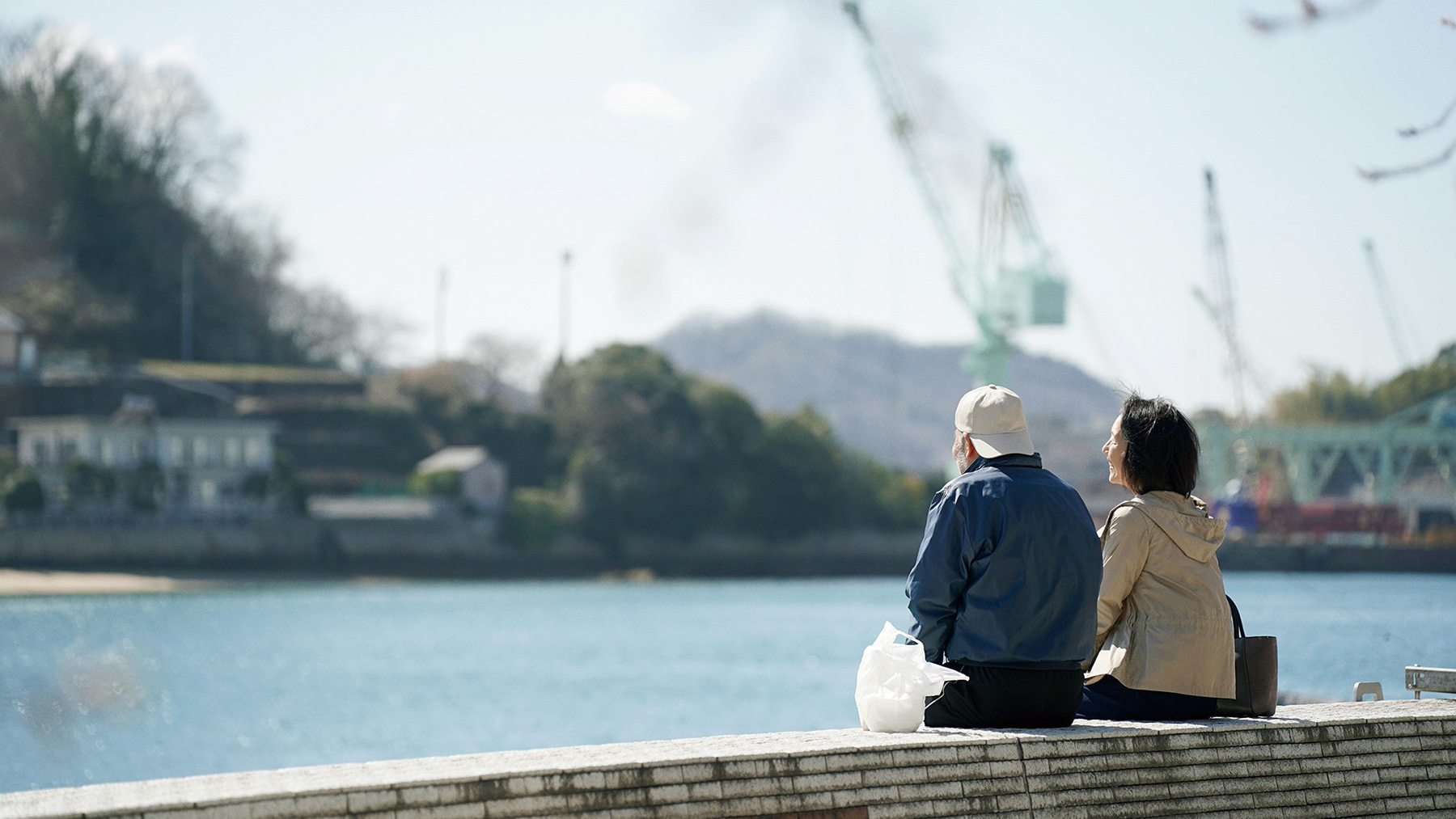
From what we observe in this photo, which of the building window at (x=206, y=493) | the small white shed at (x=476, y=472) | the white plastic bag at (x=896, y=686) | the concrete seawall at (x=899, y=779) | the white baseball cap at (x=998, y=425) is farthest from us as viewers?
the small white shed at (x=476, y=472)

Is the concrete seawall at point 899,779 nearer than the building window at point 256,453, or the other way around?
the concrete seawall at point 899,779

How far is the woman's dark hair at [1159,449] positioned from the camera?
4.27 meters

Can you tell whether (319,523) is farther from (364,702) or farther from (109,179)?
(364,702)

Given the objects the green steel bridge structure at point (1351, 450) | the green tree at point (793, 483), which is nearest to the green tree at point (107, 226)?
the green tree at point (793, 483)

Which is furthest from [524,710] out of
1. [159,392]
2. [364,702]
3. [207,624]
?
[159,392]

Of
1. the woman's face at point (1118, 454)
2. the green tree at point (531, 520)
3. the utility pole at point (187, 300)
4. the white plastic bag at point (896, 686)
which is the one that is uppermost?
the utility pole at point (187, 300)

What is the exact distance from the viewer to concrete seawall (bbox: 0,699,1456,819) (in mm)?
2895

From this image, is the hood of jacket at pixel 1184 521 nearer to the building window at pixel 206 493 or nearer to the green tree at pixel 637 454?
the building window at pixel 206 493

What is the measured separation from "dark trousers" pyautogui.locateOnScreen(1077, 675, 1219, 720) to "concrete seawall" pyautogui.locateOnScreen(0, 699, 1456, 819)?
5.4 inches

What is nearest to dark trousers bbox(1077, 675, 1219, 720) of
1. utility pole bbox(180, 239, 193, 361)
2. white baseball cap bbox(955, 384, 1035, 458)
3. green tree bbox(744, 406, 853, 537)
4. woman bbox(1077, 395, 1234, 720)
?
woman bbox(1077, 395, 1234, 720)

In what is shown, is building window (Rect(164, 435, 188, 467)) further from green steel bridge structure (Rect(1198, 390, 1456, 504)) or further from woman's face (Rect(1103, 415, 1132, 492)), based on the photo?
woman's face (Rect(1103, 415, 1132, 492))

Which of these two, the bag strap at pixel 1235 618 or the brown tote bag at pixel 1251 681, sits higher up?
the bag strap at pixel 1235 618

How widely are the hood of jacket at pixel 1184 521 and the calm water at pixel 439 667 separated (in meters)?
11.6

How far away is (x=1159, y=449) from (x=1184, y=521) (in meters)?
0.22
